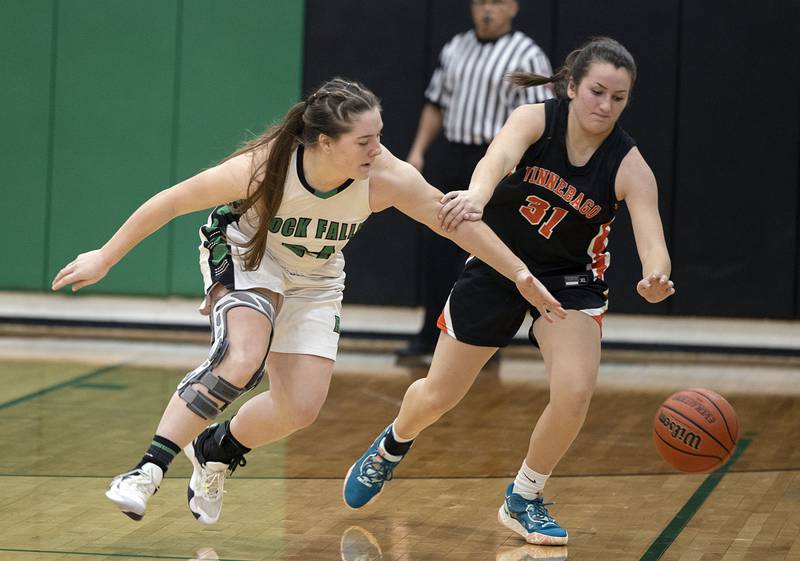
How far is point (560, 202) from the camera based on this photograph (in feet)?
12.8

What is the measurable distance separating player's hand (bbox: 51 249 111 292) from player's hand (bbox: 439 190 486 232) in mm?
952

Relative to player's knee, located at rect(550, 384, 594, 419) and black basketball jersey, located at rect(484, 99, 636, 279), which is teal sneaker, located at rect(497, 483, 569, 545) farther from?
black basketball jersey, located at rect(484, 99, 636, 279)

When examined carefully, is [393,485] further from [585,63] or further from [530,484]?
[585,63]

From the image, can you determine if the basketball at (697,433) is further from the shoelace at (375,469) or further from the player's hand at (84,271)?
the player's hand at (84,271)

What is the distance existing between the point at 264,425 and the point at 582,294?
1.05 metres

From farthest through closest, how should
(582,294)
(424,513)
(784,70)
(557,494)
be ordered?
(784,70), (557,494), (424,513), (582,294)

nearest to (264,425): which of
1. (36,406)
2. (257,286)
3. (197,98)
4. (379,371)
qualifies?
(257,286)

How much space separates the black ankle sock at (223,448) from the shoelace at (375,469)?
0.42m

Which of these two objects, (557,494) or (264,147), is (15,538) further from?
(557,494)

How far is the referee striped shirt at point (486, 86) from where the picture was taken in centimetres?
696

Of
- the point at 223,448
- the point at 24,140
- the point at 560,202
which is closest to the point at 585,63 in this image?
the point at 560,202

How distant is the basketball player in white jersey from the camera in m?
3.49

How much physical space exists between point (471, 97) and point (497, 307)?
3304 mm

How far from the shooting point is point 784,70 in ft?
27.0
